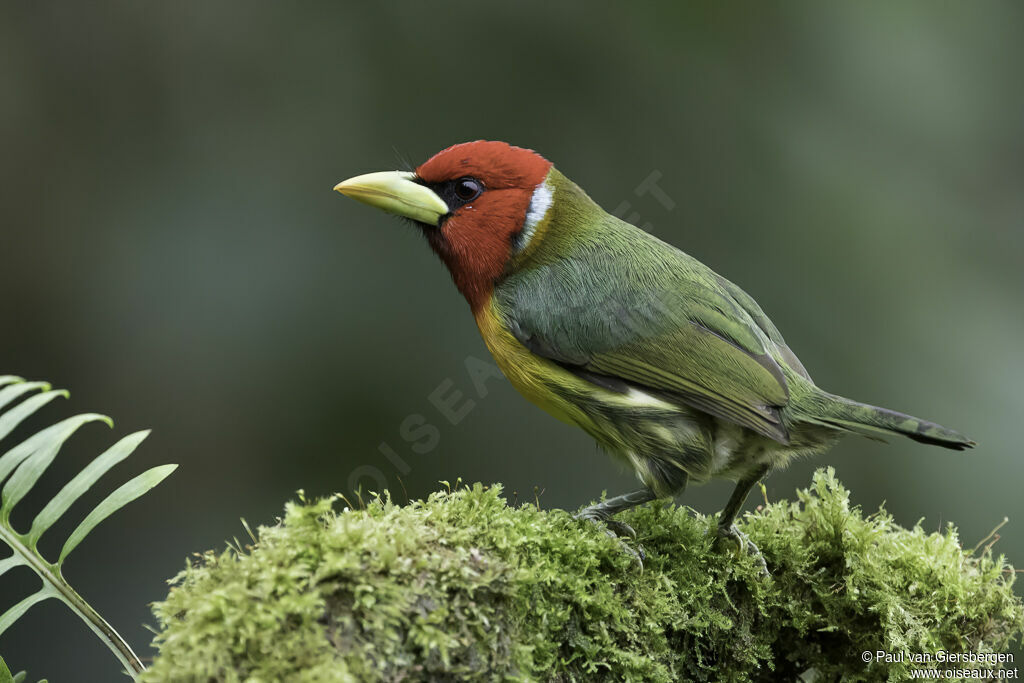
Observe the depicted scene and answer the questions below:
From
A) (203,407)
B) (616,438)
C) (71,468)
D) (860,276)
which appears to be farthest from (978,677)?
(71,468)

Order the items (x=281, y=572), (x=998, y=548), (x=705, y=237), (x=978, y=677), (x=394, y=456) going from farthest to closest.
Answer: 1. (x=705, y=237)
2. (x=394, y=456)
3. (x=998, y=548)
4. (x=978, y=677)
5. (x=281, y=572)

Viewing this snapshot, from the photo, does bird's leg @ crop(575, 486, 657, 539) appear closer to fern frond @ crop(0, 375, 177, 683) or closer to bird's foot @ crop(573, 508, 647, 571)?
bird's foot @ crop(573, 508, 647, 571)

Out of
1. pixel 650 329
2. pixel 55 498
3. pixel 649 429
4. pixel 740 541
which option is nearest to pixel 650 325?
pixel 650 329

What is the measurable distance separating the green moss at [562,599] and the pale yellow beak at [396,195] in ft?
3.44

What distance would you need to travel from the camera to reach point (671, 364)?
253 centimetres

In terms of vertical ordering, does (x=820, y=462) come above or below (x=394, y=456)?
above

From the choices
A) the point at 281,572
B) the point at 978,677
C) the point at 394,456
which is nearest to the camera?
the point at 281,572

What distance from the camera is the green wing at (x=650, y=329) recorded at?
2.48 metres

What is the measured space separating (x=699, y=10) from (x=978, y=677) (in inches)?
137

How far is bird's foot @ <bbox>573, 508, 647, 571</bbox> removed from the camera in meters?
2.31

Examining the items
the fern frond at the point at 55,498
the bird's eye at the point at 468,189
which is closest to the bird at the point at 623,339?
the bird's eye at the point at 468,189

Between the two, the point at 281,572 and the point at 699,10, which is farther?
the point at 699,10

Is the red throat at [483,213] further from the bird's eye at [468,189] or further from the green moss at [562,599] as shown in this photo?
the green moss at [562,599]

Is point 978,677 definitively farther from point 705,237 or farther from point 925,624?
point 705,237
